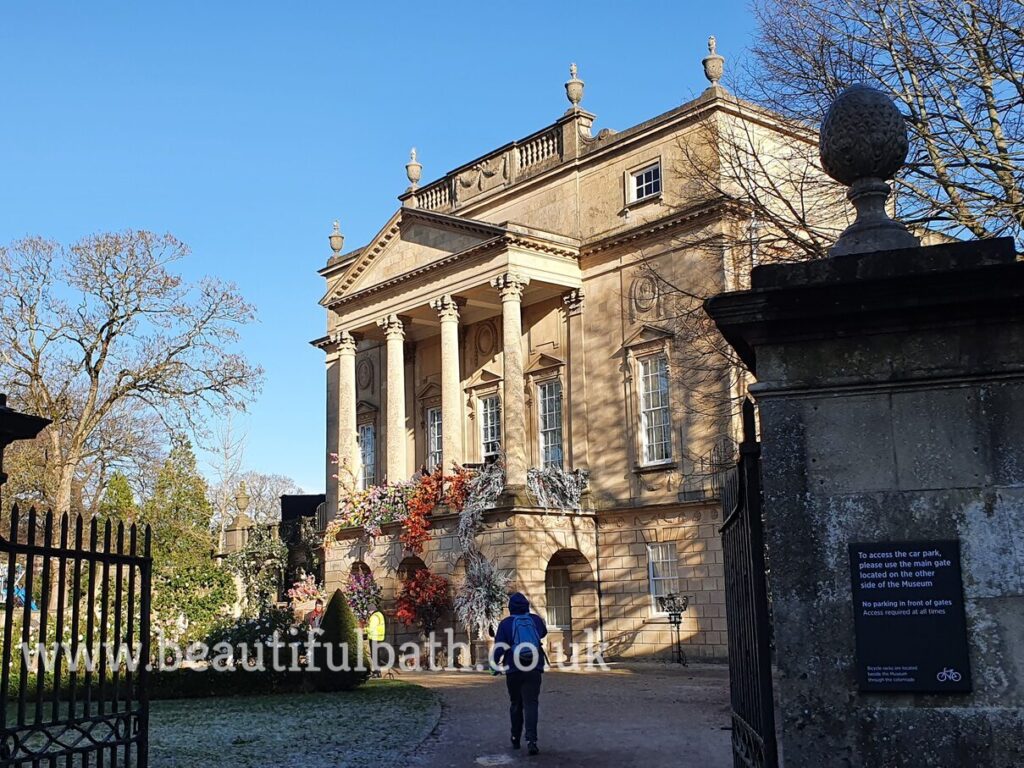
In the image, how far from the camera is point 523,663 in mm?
12125

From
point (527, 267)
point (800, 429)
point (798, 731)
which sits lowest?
point (798, 731)

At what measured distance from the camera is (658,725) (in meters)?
14.3

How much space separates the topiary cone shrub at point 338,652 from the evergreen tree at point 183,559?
2528 mm

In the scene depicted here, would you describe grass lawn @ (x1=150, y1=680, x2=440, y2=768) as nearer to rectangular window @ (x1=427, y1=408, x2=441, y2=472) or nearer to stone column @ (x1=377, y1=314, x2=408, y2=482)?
stone column @ (x1=377, y1=314, x2=408, y2=482)

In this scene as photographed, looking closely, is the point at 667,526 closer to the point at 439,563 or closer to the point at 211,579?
the point at 439,563

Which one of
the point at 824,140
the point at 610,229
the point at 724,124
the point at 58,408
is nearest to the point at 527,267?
the point at 610,229

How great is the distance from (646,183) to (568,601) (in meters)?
11.2

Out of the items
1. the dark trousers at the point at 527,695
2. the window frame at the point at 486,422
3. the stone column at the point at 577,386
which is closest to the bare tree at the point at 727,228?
the stone column at the point at 577,386

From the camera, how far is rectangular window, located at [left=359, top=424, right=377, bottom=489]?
35656 mm

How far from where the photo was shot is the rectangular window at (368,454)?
35656 millimetres

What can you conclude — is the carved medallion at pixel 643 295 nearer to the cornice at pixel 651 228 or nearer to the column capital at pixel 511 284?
the cornice at pixel 651 228

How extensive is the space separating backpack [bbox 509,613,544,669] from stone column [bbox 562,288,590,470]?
54.1ft

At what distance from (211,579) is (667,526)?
1093 centimetres

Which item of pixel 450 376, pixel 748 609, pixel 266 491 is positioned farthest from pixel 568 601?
pixel 266 491
